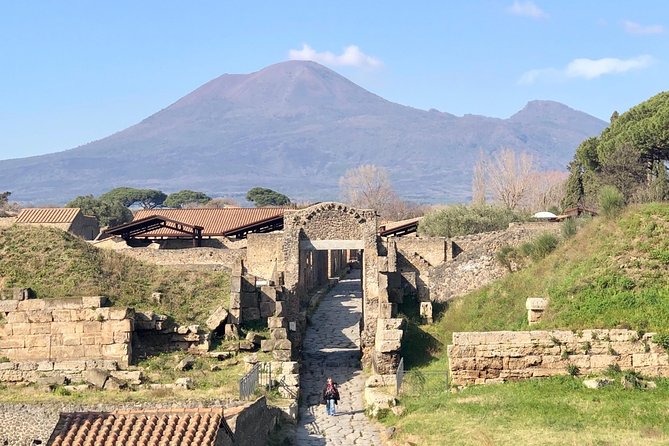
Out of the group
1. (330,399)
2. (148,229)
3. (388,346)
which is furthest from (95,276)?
(148,229)

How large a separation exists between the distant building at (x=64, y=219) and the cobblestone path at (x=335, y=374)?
73.8 feet

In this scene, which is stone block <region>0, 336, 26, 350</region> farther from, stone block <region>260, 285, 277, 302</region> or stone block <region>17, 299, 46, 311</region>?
stone block <region>260, 285, 277, 302</region>

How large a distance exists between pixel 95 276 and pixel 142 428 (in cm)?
1376

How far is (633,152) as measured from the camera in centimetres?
5644

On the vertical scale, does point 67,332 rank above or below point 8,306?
below

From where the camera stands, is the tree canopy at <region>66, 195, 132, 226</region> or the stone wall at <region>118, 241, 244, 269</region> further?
the tree canopy at <region>66, 195, 132, 226</region>

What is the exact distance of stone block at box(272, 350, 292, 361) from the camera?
2936 cm

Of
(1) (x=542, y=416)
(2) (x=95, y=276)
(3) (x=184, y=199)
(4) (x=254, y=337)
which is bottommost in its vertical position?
(1) (x=542, y=416)

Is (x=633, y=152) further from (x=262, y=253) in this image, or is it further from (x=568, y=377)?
(x=568, y=377)

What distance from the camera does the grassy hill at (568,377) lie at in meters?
19.4

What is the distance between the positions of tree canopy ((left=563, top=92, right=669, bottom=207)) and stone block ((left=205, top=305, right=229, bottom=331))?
87.2 feet

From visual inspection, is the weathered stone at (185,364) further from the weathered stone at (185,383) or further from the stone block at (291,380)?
the stone block at (291,380)

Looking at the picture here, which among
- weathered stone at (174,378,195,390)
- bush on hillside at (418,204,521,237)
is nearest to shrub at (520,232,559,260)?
weathered stone at (174,378,195,390)

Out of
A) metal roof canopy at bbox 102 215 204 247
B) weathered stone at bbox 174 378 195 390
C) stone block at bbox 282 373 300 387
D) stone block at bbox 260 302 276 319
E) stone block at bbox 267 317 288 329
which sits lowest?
stone block at bbox 282 373 300 387
